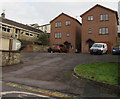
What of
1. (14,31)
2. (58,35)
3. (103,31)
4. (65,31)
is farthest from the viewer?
(58,35)

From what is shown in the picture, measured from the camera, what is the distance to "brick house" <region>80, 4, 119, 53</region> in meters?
28.2

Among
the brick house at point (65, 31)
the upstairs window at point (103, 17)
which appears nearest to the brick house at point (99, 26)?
the upstairs window at point (103, 17)

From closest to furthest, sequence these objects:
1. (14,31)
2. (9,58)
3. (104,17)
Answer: (9,58), (104,17), (14,31)

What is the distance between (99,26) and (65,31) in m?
8.61

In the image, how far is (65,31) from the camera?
3444 cm

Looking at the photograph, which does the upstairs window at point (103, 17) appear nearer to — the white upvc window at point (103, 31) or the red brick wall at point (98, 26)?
the red brick wall at point (98, 26)

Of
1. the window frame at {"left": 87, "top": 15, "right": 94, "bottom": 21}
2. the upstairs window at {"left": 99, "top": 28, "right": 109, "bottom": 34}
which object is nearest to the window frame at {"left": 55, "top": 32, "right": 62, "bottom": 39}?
the window frame at {"left": 87, "top": 15, "right": 94, "bottom": 21}

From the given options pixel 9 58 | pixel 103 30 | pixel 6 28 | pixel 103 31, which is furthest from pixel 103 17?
pixel 9 58

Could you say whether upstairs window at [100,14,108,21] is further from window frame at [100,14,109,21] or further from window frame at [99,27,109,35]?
window frame at [99,27,109,35]

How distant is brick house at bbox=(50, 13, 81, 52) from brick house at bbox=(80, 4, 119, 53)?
364 centimetres

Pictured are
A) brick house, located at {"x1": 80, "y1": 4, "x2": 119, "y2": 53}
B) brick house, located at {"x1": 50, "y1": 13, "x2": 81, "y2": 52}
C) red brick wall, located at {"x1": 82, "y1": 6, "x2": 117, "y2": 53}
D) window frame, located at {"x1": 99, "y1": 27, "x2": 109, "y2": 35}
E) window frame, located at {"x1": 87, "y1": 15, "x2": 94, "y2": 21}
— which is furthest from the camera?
brick house, located at {"x1": 50, "y1": 13, "x2": 81, "y2": 52}

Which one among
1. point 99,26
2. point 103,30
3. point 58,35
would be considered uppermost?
point 99,26

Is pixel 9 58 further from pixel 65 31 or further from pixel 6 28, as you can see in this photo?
pixel 65 31

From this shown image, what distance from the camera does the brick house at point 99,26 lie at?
2822 cm
